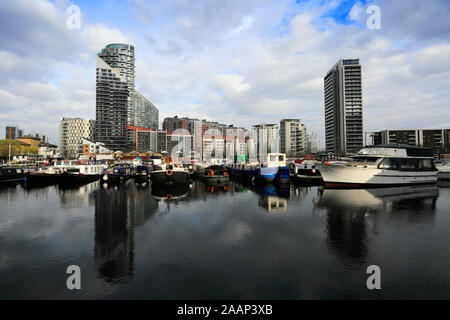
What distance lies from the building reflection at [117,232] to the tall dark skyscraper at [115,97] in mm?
109406

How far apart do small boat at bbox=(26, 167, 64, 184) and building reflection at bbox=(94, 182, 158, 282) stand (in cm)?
2121

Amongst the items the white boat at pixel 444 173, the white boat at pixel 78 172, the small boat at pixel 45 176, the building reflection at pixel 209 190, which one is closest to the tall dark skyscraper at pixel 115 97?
the white boat at pixel 78 172

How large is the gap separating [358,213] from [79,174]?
40109mm

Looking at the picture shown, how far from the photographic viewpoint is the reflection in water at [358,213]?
10.4 metres

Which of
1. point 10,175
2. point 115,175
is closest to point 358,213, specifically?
point 115,175

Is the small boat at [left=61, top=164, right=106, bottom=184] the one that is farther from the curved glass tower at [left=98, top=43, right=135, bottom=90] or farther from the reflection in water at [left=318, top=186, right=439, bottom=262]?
the curved glass tower at [left=98, top=43, right=135, bottom=90]

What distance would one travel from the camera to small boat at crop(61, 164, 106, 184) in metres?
35.7

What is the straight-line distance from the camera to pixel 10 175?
126 ft

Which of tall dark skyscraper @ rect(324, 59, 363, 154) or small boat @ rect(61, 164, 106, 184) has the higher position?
tall dark skyscraper @ rect(324, 59, 363, 154)

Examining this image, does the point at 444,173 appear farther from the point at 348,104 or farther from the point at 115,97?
the point at 115,97

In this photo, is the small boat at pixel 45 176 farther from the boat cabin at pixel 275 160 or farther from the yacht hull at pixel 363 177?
the yacht hull at pixel 363 177

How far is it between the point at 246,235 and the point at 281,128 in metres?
182

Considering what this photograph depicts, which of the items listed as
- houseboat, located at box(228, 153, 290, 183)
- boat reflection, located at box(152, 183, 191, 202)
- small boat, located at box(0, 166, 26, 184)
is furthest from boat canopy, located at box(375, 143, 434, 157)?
small boat, located at box(0, 166, 26, 184)

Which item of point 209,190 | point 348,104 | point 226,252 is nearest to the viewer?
point 226,252
